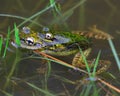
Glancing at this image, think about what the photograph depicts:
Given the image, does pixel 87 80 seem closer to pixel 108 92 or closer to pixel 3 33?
pixel 108 92

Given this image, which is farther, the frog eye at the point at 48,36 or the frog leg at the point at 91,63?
the frog eye at the point at 48,36

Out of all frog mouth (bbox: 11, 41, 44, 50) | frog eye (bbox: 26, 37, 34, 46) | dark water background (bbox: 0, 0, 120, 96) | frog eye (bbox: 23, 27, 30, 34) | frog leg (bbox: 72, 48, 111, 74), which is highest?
dark water background (bbox: 0, 0, 120, 96)

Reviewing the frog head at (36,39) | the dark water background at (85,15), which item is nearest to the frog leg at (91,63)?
the dark water background at (85,15)

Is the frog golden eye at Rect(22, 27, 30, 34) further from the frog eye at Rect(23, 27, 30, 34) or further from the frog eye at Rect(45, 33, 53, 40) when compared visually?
the frog eye at Rect(45, 33, 53, 40)

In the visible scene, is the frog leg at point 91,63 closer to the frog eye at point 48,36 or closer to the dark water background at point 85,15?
the dark water background at point 85,15

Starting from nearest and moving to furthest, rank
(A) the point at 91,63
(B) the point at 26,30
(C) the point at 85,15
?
1. (A) the point at 91,63
2. (B) the point at 26,30
3. (C) the point at 85,15

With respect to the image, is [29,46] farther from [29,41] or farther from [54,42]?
[54,42]

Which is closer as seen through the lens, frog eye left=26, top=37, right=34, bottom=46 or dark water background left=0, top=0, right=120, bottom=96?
frog eye left=26, top=37, right=34, bottom=46

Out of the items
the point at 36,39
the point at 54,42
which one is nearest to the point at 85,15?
the point at 54,42

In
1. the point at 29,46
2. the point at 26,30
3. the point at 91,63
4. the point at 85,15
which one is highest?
the point at 85,15

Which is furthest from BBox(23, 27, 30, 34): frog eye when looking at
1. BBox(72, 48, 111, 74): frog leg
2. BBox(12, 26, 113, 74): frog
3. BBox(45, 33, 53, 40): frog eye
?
BBox(72, 48, 111, 74): frog leg

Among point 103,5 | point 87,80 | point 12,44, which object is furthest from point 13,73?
point 103,5
